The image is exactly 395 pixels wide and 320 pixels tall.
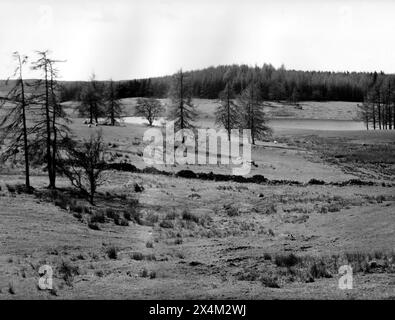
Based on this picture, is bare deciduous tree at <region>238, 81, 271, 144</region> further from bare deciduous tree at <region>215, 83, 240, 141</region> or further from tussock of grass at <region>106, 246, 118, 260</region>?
tussock of grass at <region>106, 246, 118, 260</region>

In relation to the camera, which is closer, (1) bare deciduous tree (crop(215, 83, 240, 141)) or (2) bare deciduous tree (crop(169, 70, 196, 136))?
(2) bare deciduous tree (crop(169, 70, 196, 136))

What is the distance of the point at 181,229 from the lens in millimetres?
25516

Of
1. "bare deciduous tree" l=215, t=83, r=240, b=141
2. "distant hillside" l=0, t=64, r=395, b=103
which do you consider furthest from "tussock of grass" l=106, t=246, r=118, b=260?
"distant hillside" l=0, t=64, r=395, b=103

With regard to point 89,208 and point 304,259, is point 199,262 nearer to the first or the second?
point 304,259

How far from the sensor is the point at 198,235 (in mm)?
23859

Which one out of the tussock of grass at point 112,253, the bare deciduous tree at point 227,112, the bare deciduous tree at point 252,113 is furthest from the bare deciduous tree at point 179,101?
the tussock of grass at point 112,253

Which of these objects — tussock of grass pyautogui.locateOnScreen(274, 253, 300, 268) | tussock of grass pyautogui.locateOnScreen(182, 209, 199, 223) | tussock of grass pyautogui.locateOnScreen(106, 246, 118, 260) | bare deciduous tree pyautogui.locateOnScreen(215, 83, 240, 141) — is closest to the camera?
tussock of grass pyautogui.locateOnScreen(274, 253, 300, 268)

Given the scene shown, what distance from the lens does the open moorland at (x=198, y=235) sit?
14.0 meters

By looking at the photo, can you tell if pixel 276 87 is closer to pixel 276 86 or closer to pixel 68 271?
pixel 276 86

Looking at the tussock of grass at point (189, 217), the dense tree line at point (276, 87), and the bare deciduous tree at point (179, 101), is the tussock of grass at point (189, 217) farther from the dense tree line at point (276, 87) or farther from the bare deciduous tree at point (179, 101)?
the dense tree line at point (276, 87)

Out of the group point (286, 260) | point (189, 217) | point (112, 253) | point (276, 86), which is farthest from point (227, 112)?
point (276, 86)

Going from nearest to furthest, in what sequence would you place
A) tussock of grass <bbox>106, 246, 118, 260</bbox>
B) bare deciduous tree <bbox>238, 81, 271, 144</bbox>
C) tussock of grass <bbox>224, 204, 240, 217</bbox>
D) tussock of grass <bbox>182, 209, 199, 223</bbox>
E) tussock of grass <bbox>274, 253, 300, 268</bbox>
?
tussock of grass <bbox>274, 253, 300, 268</bbox>, tussock of grass <bbox>106, 246, 118, 260</bbox>, tussock of grass <bbox>182, 209, 199, 223</bbox>, tussock of grass <bbox>224, 204, 240, 217</bbox>, bare deciduous tree <bbox>238, 81, 271, 144</bbox>

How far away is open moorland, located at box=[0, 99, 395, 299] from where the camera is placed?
1405cm
